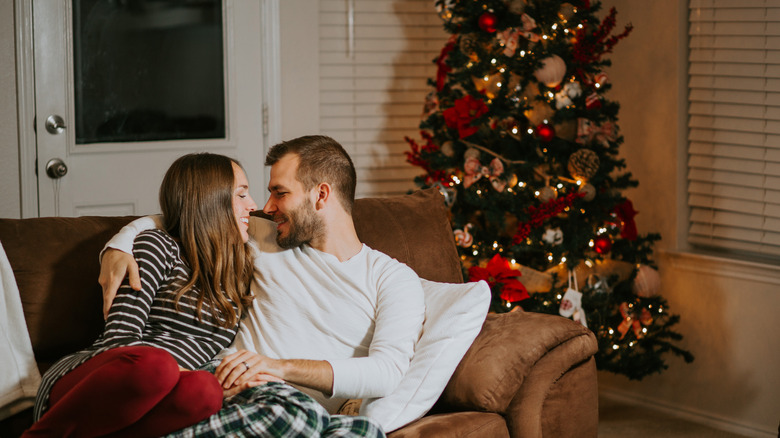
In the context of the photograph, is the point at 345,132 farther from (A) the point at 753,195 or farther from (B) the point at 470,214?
(A) the point at 753,195

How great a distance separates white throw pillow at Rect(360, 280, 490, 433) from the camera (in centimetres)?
196

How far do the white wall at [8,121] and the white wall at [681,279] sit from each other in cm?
252

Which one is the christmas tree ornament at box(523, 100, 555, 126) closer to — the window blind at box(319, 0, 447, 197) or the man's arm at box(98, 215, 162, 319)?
the window blind at box(319, 0, 447, 197)

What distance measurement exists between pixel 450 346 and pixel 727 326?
1.79 metres

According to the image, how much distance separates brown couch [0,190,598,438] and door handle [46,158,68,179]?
1.19 m

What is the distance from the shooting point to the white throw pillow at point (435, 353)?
1964 millimetres

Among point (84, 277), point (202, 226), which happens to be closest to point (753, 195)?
point (202, 226)

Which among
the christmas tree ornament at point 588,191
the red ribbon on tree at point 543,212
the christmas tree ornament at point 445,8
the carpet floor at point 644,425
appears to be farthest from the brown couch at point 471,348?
A: the christmas tree ornament at point 445,8

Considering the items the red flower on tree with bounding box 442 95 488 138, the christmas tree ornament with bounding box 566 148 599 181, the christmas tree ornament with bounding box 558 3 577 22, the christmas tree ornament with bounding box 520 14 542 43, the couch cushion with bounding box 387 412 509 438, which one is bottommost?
the couch cushion with bounding box 387 412 509 438

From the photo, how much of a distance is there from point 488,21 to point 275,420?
6.41 feet

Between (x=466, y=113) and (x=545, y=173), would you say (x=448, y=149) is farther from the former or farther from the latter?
(x=545, y=173)

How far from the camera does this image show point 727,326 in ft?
11.0

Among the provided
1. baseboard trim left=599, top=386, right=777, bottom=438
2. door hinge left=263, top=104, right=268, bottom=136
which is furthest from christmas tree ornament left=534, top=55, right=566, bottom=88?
baseboard trim left=599, top=386, right=777, bottom=438

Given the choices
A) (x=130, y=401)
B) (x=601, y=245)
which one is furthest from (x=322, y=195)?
(x=601, y=245)
